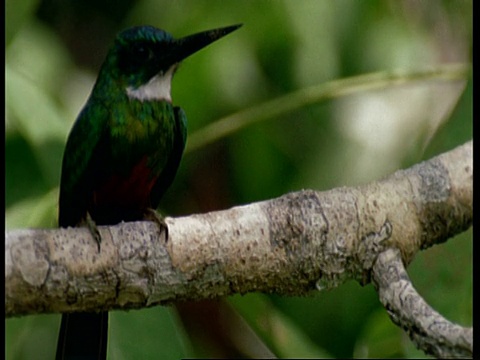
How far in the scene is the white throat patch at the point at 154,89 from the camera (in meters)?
2.15

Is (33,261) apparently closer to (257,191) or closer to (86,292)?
(86,292)

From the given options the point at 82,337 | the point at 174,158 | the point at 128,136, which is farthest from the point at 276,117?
the point at 82,337

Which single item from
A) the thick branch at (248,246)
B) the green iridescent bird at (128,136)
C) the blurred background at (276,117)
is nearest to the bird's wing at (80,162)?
the green iridescent bird at (128,136)

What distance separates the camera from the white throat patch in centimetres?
215

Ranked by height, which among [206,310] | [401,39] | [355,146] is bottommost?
[206,310]

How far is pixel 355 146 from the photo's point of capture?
2842 millimetres

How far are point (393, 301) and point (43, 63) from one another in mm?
1291

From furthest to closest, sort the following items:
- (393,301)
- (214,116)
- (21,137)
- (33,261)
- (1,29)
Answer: (214,116) → (21,137) → (1,29) → (393,301) → (33,261)

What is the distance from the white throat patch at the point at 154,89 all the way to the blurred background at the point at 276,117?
0.18 metres

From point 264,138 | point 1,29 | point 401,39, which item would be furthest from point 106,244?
point 401,39

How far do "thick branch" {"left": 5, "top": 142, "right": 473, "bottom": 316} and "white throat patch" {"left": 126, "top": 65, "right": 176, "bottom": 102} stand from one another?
18.8 inches

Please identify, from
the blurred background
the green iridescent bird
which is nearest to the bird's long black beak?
the green iridescent bird

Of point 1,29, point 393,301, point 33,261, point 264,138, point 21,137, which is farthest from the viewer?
point 264,138

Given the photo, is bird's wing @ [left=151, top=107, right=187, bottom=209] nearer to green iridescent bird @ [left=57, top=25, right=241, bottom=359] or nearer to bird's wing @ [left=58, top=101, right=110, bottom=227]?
green iridescent bird @ [left=57, top=25, right=241, bottom=359]
